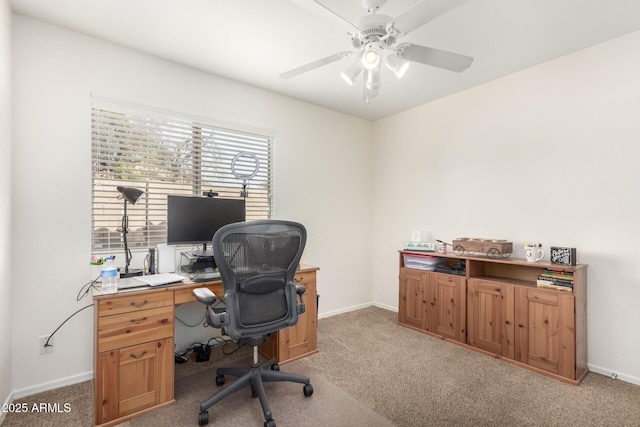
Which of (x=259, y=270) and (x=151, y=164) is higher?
(x=151, y=164)

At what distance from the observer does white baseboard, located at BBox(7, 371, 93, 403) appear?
2.07 metres

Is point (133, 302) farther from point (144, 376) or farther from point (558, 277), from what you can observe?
point (558, 277)

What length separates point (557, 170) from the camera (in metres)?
2.71

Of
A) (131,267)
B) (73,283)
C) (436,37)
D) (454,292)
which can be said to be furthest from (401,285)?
(73,283)

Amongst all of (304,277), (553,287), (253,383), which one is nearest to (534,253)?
(553,287)

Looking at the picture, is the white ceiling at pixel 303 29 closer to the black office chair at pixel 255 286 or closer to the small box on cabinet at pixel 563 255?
the black office chair at pixel 255 286

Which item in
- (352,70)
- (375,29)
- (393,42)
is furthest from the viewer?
(352,70)

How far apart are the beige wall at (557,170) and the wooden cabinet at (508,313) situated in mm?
224

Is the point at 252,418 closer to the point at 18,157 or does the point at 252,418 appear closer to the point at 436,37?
the point at 18,157

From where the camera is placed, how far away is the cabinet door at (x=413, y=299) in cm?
333

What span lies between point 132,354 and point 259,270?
0.94 meters

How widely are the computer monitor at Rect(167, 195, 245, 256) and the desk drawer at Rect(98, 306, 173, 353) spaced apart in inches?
23.7

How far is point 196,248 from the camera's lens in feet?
9.25

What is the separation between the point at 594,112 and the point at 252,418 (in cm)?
347
